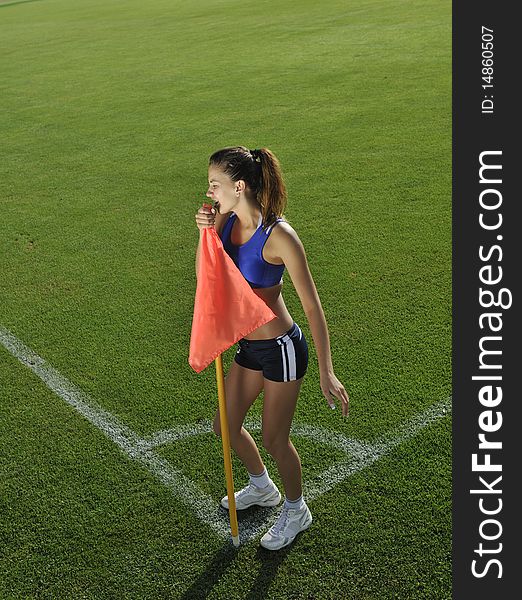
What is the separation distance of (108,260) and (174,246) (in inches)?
28.1

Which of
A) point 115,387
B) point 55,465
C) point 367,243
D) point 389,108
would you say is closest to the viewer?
point 55,465

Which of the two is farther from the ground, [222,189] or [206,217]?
[222,189]

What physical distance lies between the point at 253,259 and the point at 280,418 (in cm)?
83

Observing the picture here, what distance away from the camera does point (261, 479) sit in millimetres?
4434

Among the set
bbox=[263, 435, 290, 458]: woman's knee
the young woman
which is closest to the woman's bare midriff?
the young woman

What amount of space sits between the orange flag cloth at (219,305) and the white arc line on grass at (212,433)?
1124 millimetres

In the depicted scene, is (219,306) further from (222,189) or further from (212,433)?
(212,433)

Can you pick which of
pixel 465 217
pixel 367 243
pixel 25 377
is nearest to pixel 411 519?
pixel 25 377

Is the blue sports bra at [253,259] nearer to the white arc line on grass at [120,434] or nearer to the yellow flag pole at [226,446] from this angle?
the yellow flag pole at [226,446]

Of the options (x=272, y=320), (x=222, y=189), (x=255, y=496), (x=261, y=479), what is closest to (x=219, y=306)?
(x=272, y=320)

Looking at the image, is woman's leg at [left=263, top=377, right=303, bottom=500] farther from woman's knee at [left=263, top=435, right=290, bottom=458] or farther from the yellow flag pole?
the yellow flag pole

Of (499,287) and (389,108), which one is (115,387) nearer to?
(499,287)

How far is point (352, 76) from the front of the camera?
15.1 m

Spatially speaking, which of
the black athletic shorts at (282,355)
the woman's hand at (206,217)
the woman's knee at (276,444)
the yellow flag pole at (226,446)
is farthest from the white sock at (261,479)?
the woman's hand at (206,217)
